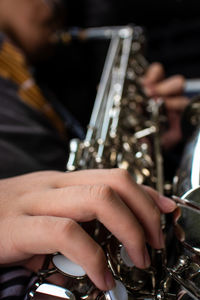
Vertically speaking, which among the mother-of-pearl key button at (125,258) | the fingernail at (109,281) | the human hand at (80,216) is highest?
the human hand at (80,216)

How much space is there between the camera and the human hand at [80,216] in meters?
0.21

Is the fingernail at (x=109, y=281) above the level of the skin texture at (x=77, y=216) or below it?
below

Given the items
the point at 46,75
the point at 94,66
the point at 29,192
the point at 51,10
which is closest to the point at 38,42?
the point at 51,10

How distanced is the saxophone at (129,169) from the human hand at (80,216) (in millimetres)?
22

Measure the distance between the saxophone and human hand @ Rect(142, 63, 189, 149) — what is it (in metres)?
0.05

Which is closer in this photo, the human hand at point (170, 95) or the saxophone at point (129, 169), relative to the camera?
the saxophone at point (129, 169)

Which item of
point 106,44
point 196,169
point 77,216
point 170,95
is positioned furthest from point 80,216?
point 106,44

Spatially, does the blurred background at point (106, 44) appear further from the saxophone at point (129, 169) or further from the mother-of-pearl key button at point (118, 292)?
the mother-of-pearl key button at point (118, 292)

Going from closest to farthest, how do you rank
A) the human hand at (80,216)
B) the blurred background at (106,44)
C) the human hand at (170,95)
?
1. the human hand at (80,216)
2. the human hand at (170,95)
3. the blurred background at (106,44)

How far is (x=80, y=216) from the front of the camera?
0.76 feet

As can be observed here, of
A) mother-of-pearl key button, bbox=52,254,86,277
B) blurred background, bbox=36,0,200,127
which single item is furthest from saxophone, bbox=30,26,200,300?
blurred background, bbox=36,0,200,127

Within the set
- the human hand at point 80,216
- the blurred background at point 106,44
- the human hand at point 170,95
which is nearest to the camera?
the human hand at point 80,216

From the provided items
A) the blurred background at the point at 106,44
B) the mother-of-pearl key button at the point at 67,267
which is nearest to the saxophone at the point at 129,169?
the mother-of-pearl key button at the point at 67,267

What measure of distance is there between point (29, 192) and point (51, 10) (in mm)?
961
